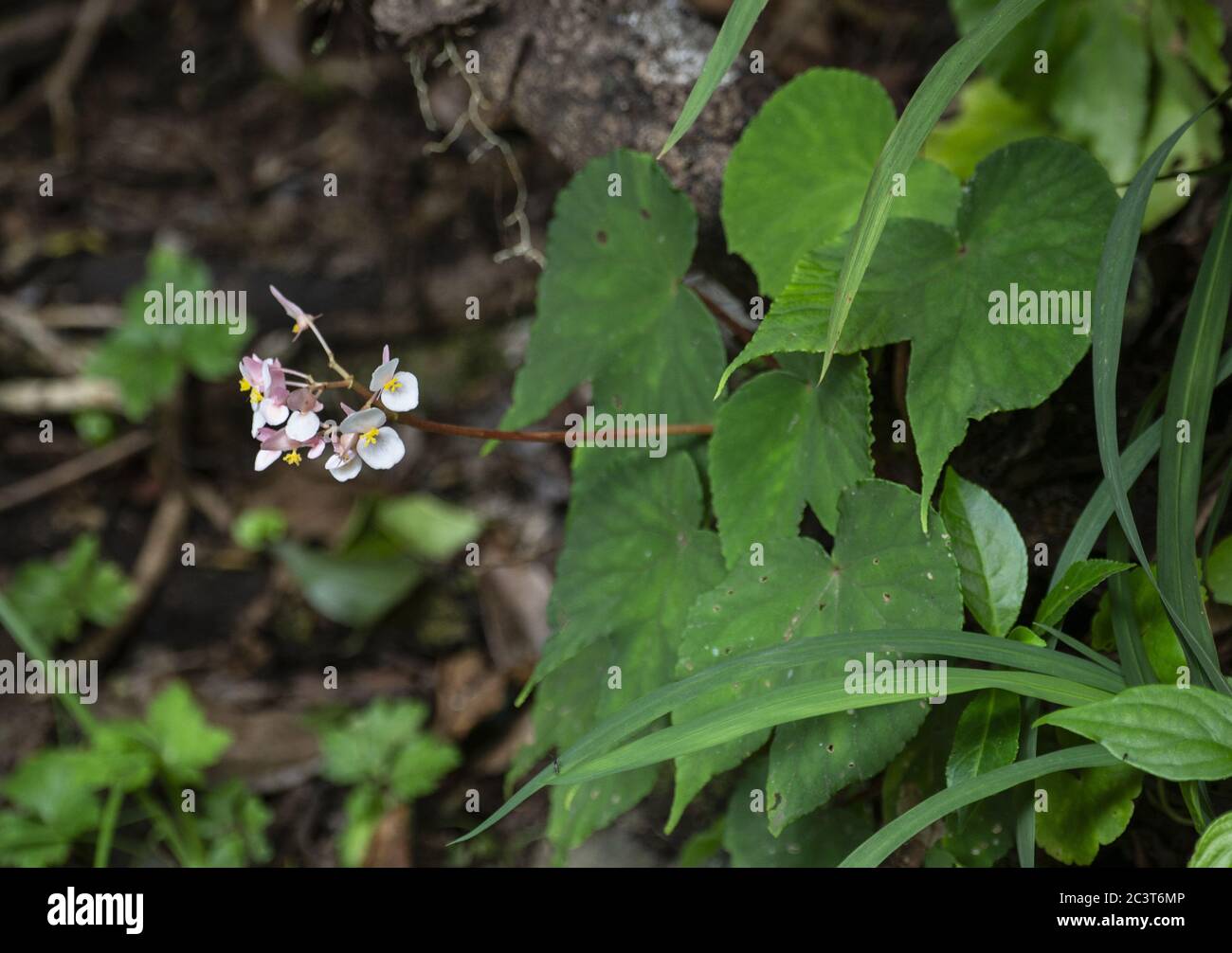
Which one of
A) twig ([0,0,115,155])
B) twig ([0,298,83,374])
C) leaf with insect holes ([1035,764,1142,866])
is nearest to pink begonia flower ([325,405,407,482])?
leaf with insect holes ([1035,764,1142,866])

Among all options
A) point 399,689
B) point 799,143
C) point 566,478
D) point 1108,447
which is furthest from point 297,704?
point 1108,447

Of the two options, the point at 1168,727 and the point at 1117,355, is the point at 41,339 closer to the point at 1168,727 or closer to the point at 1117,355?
the point at 1117,355

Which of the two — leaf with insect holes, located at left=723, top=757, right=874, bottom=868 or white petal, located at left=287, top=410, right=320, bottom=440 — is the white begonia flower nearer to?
white petal, located at left=287, top=410, right=320, bottom=440

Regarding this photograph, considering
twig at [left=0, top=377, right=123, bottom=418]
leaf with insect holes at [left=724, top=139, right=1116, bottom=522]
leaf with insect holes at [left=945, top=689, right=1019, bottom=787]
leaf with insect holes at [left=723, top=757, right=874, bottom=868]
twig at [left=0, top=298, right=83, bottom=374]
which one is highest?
twig at [left=0, top=298, right=83, bottom=374]

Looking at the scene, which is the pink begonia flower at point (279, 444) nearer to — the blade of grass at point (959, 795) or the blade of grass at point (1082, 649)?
the blade of grass at point (959, 795)

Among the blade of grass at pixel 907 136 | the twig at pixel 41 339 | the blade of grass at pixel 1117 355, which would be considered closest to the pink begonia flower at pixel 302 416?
the blade of grass at pixel 907 136
